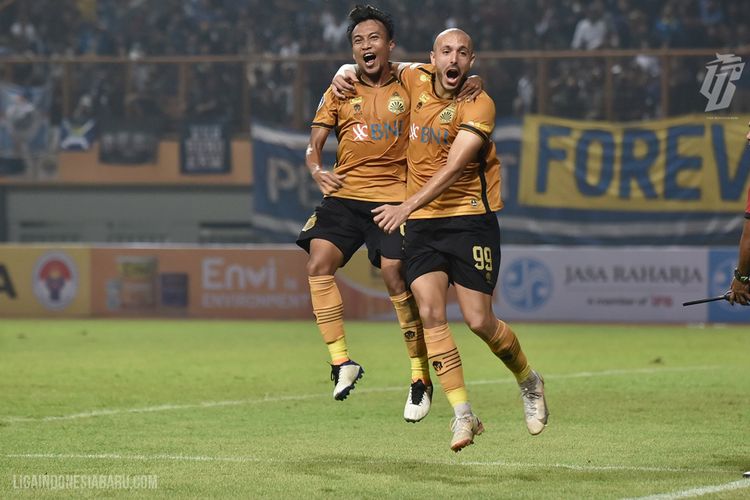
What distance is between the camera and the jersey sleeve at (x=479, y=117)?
771 centimetres

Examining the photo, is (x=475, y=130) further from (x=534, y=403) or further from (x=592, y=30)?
(x=592, y=30)

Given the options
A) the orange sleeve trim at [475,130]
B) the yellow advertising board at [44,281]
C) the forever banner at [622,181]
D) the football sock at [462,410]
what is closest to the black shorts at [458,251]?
the orange sleeve trim at [475,130]

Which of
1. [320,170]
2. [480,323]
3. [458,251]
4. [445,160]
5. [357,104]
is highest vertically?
[357,104]

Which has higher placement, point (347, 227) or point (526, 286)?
point (347, 227)

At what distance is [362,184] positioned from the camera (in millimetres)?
8969

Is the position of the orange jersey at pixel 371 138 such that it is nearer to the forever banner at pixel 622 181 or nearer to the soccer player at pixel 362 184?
the soccer player at pixel 362 184

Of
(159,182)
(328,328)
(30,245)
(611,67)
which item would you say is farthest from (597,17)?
(328,328)

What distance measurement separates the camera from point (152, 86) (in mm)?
22594

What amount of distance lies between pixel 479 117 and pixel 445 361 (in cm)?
144

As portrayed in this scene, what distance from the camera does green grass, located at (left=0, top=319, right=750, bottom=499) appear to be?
24.0 ft

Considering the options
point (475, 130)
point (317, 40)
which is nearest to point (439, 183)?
point (475, 130)

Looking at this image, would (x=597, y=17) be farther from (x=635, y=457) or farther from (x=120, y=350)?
(x=635, y=457)

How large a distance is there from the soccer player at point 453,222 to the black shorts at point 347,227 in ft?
2.83

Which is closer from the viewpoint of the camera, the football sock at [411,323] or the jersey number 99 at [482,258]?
the jersey number 99 at [482,258]
